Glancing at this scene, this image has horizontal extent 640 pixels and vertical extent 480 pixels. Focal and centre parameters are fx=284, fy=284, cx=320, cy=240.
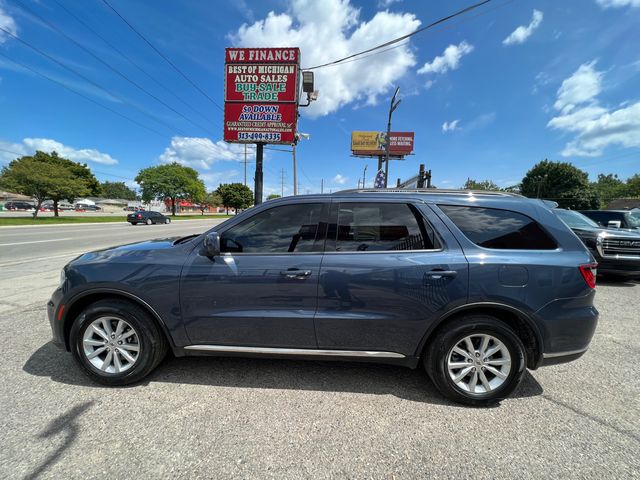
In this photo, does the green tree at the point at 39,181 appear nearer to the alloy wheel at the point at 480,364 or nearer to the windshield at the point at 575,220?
the alloy wheel at the point at 480,364

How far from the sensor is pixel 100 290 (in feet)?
8.25

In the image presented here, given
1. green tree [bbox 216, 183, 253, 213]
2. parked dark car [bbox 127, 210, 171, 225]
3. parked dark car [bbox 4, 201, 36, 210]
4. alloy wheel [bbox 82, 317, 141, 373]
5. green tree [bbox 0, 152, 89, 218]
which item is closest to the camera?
alloy wheel [bbox 82, 317, 141, 373]

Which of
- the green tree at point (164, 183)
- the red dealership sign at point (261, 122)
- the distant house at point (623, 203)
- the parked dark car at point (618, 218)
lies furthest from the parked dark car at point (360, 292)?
the distant house at point (623, 203)

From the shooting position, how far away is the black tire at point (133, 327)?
2.52 metres

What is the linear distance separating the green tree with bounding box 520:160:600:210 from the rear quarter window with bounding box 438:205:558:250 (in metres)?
58.2

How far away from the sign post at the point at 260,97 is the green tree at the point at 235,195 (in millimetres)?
63443

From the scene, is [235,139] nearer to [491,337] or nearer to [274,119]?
[274,119]

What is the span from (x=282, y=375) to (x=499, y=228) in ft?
7.81

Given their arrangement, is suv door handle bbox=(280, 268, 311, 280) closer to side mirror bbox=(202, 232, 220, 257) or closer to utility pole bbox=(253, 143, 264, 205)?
side mirror bbox=(202, 232, 220, 257)

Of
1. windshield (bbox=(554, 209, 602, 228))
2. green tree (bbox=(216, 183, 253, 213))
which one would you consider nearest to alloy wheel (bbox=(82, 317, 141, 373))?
windshield (bbox=(554, 209, 602, 228))

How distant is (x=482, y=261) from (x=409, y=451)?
149 cm

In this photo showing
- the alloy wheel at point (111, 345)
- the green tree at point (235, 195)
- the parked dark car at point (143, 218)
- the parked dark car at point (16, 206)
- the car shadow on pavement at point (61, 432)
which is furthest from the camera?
the green tree at point (235, 195)

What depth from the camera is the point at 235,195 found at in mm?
73938

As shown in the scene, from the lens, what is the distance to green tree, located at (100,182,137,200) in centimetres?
12925
